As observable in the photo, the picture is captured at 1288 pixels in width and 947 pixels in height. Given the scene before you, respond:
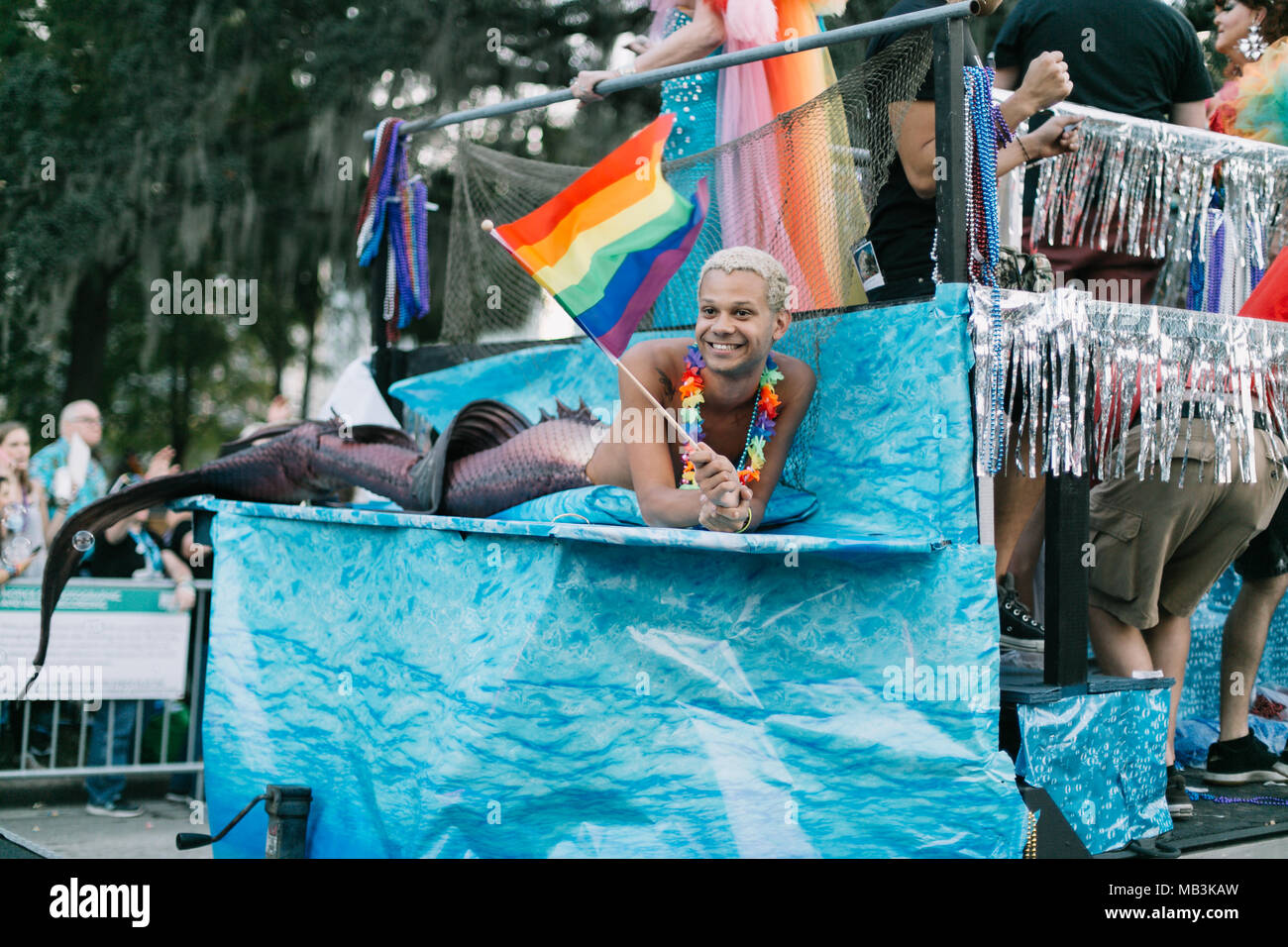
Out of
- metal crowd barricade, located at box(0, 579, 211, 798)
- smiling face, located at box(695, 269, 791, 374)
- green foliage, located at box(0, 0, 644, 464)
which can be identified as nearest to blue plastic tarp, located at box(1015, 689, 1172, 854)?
smiling face, located at box(695, 269, 791, 374)

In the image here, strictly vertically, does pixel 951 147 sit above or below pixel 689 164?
below

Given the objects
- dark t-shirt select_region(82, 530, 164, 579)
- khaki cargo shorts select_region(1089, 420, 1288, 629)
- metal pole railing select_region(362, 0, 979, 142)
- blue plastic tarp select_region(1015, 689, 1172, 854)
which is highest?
metal pole railing select_region(362, 0, 979, 142)

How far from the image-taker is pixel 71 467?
233 inches

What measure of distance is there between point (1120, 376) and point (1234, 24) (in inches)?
107

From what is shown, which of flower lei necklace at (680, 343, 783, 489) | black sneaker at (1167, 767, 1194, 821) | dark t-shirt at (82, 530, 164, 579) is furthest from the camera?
dark t-shirt at (82, 530, 164, 579)

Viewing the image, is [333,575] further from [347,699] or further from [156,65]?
[156,65]

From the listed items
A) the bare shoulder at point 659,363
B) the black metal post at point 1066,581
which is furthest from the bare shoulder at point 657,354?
the black metal post at point 1066,581

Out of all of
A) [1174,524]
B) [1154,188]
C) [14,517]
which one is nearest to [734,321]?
[1174,524]

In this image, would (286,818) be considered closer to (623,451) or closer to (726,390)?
(623,451)

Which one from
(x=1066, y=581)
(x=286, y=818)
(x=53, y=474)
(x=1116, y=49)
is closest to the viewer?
(x=1066, y=581)

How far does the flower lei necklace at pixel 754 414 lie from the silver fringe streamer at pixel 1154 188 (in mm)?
1823

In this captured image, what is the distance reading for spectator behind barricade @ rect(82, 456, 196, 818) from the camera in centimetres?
543

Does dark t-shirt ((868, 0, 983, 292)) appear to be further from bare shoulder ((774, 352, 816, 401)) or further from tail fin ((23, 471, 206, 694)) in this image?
tail fin ((23, 471, 206, 694))

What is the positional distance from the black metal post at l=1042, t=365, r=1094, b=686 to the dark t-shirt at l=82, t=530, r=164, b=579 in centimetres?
411
